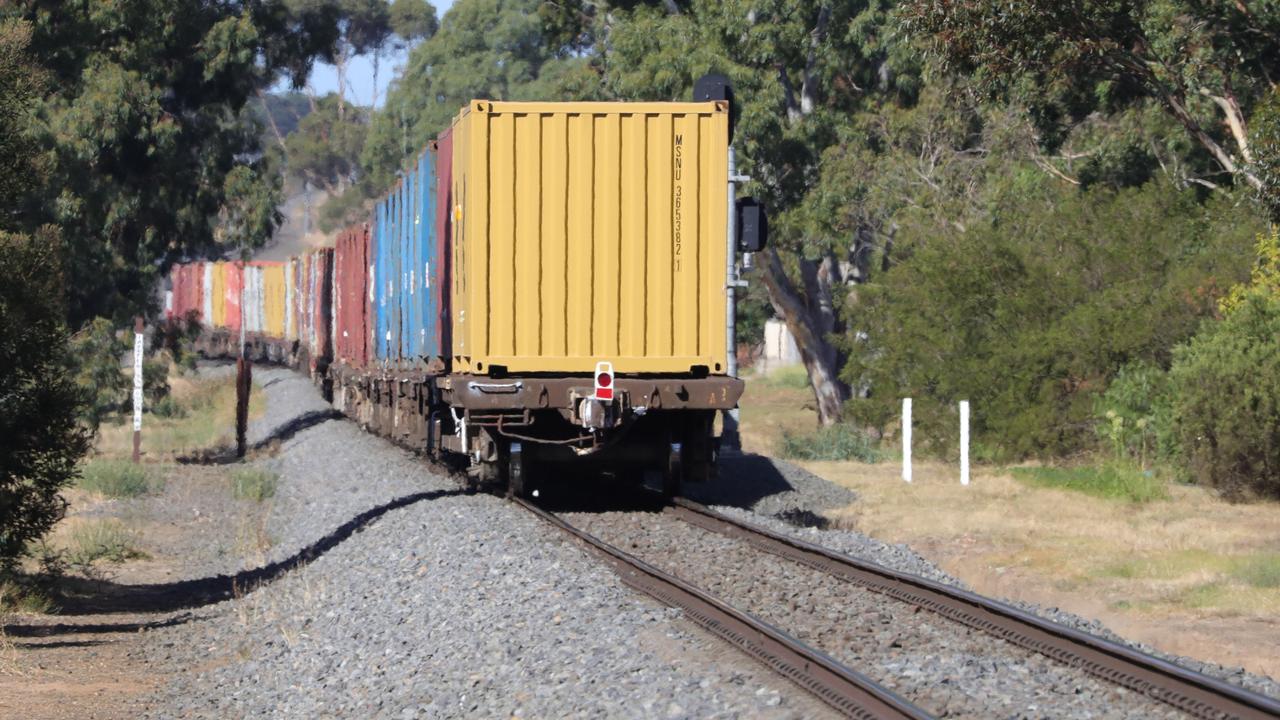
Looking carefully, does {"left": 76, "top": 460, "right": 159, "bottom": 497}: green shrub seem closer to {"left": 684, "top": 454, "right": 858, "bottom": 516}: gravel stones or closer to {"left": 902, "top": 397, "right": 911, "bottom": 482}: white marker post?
{"left": 684, "top": 454, "right": 858, "bottom": 516}: gravel stones

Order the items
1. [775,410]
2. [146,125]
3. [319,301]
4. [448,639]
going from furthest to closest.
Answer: [775,410], [319,301], [146,125], [448,639]

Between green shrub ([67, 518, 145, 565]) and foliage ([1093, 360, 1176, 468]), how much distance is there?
1302 centimetres

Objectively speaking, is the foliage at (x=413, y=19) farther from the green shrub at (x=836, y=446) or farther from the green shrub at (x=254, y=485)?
the green shrub at (x=254, y=485)

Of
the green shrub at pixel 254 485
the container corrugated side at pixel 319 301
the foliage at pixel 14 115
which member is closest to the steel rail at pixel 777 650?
the foliage at pixel 14 115

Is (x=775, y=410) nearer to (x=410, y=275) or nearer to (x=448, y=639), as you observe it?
(x=410, y=275)

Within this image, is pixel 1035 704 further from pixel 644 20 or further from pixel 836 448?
pixel 644 20

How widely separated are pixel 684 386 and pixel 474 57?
8401 cm

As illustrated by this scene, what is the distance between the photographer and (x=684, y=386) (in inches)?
568

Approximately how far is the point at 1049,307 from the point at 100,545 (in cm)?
1530

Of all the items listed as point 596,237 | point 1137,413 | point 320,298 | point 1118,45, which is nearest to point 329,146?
point 320,298

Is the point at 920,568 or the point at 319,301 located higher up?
the point at 319,301

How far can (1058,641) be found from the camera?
8.41m

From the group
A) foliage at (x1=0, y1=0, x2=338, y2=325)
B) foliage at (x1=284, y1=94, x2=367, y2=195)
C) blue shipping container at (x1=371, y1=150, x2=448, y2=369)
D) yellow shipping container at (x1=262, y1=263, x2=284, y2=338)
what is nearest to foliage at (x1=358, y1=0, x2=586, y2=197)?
foliage at (x1=284, y1=94, x2=367, y2=195)

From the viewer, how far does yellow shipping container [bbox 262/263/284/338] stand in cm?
4600
